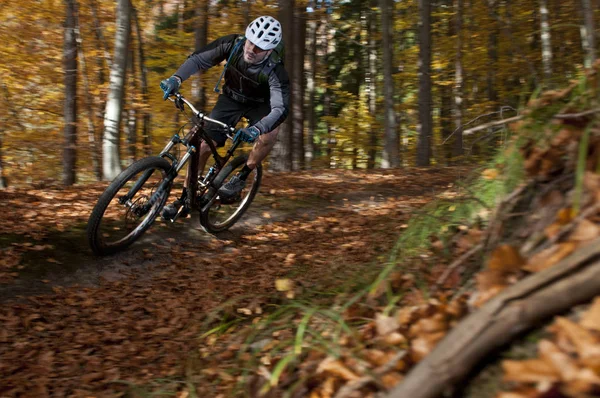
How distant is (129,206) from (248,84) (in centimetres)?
189

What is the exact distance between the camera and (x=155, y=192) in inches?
223

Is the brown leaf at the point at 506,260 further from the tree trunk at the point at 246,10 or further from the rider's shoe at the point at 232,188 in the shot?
the tree trunk at the point at 246,10

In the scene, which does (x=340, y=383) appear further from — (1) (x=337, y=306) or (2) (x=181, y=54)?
(2) (x=181, y=54)

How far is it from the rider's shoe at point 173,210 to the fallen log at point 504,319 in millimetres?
4272

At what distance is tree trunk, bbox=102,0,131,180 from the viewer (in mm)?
9664

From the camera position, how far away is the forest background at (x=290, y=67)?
12.7m

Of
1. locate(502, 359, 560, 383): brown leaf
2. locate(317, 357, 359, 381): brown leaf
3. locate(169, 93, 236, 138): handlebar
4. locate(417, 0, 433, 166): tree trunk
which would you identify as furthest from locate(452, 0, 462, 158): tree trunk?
locate(502, 359, 560, 383): brown leaf

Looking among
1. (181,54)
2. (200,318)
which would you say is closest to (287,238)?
(200,318)

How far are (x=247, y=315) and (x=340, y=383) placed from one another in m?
1.54

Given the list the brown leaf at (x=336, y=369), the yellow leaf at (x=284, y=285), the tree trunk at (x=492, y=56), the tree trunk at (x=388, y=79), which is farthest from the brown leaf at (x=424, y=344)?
the tree trunk at (x=492, y=56)

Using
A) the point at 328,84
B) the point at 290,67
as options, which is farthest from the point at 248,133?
the point at 328,84

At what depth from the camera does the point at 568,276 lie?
70.1 inches

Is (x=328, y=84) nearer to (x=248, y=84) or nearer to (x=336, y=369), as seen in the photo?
(x=248, y=84)

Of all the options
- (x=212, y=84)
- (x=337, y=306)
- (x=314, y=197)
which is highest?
(x=212, y=84)
